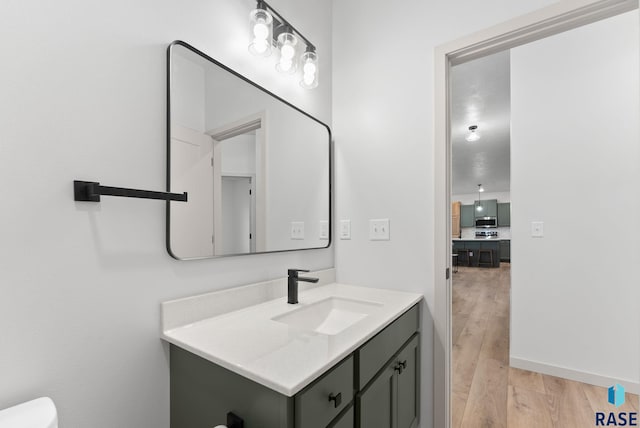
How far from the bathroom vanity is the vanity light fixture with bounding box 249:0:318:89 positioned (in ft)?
3.69

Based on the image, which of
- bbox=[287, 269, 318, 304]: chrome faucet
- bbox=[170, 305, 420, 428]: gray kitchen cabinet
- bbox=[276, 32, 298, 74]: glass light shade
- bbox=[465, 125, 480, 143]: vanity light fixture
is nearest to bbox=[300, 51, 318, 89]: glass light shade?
bbox=[276, 32, 298, 74]: glass light shade

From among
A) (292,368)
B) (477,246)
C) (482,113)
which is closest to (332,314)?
(292,368)

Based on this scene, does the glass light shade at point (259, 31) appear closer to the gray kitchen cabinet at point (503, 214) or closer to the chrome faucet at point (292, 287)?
the chrome faucet at point (292, 287)

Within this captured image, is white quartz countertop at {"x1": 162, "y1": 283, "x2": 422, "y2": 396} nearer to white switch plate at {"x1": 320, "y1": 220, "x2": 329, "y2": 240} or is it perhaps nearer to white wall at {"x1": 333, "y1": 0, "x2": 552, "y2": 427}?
white wall at {"x1": 333, "y1": 0, "x2": 552, "y2": 427}

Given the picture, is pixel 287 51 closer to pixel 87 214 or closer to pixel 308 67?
pixel 308 67

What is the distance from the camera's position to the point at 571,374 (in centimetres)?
217

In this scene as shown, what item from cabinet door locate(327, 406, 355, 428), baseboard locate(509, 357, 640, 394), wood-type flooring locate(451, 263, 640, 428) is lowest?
wood-type flooring locate(451, 263, 640, 428)

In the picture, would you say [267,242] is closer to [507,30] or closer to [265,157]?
[265,157]

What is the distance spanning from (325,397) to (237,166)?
3.11ft

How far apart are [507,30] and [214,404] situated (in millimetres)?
1854

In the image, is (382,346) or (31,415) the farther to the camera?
(382,346)

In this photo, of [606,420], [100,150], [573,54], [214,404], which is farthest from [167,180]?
[573,54]

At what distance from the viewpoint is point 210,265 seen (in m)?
1.14

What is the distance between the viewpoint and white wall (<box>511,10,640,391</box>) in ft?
6.63
